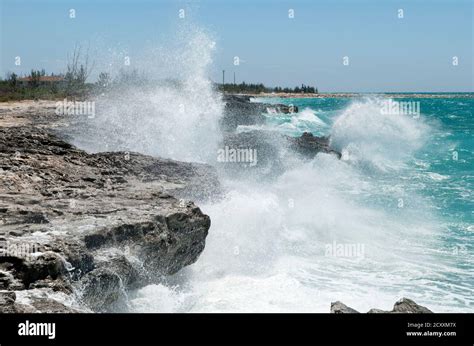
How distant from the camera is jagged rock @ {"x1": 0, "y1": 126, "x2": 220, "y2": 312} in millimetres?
4965

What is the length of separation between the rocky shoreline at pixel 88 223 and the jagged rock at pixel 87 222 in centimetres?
1

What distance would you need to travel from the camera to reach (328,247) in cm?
1030

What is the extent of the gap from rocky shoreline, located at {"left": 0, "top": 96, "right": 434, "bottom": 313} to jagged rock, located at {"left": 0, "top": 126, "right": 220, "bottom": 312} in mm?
11

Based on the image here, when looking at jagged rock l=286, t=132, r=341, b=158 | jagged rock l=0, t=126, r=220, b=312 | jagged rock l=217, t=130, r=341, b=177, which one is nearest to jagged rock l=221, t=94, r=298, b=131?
jagged rock l=217, t=130, r=341, b=177

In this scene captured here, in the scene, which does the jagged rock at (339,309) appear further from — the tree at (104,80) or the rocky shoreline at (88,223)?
the tree at (104,80)

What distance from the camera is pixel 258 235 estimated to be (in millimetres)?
9711

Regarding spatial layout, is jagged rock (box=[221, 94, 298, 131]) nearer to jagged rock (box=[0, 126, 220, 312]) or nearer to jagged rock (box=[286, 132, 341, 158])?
jagged rock (box=[286, 132, 341, 158])

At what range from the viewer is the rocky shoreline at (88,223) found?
4.86 m

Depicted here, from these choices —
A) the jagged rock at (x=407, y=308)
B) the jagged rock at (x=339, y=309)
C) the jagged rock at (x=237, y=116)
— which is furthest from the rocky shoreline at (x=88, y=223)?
the jagged rock at (x=237, y=116)

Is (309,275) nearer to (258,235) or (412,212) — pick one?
(258,235)
